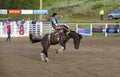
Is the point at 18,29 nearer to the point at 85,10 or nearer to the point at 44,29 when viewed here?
the point at 44,29

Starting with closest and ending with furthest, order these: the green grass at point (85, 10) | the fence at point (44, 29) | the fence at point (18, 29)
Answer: the fence at point (44, 29), the fence at point (18, 29), the green grass at point (85, 10)

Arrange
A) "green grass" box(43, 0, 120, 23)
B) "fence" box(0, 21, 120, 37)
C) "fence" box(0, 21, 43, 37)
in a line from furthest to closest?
"green grass" box(43, 0, 120, 23) → "fence" box(0, 21, 43, 37) → "fence" box(0, 21, 120, 37)

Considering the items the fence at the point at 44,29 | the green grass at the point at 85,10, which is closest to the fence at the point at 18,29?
the fence at the point at 44,29

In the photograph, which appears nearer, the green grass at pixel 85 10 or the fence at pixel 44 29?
the fence at pixel 44 29

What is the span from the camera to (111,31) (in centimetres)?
3625

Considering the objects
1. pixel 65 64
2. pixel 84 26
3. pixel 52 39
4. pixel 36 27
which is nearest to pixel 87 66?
pixel 65 64

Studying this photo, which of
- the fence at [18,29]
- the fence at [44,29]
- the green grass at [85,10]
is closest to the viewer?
the fence at [44,29]

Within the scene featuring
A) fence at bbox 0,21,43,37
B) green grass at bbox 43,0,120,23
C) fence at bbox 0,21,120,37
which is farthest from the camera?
green grass at bbox 43,0,120,23

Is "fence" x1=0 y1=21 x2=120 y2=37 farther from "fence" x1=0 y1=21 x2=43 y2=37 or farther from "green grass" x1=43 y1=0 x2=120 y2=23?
"green grass" x1=43 y1=0 x2=120 y2=23

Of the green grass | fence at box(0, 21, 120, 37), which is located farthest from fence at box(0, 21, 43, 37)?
the green grass

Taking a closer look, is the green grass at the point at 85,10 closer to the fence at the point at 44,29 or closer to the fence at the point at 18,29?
the fence at the point at 44,29

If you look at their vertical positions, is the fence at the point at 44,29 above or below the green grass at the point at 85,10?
below

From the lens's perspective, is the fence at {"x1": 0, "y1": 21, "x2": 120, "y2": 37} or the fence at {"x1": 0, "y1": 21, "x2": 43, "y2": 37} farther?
the fence at {"x1": 0, "y1": 21, "x2": 43, "y2": 37}

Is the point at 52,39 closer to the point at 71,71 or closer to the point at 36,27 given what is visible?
Answer: the point at 71,71
